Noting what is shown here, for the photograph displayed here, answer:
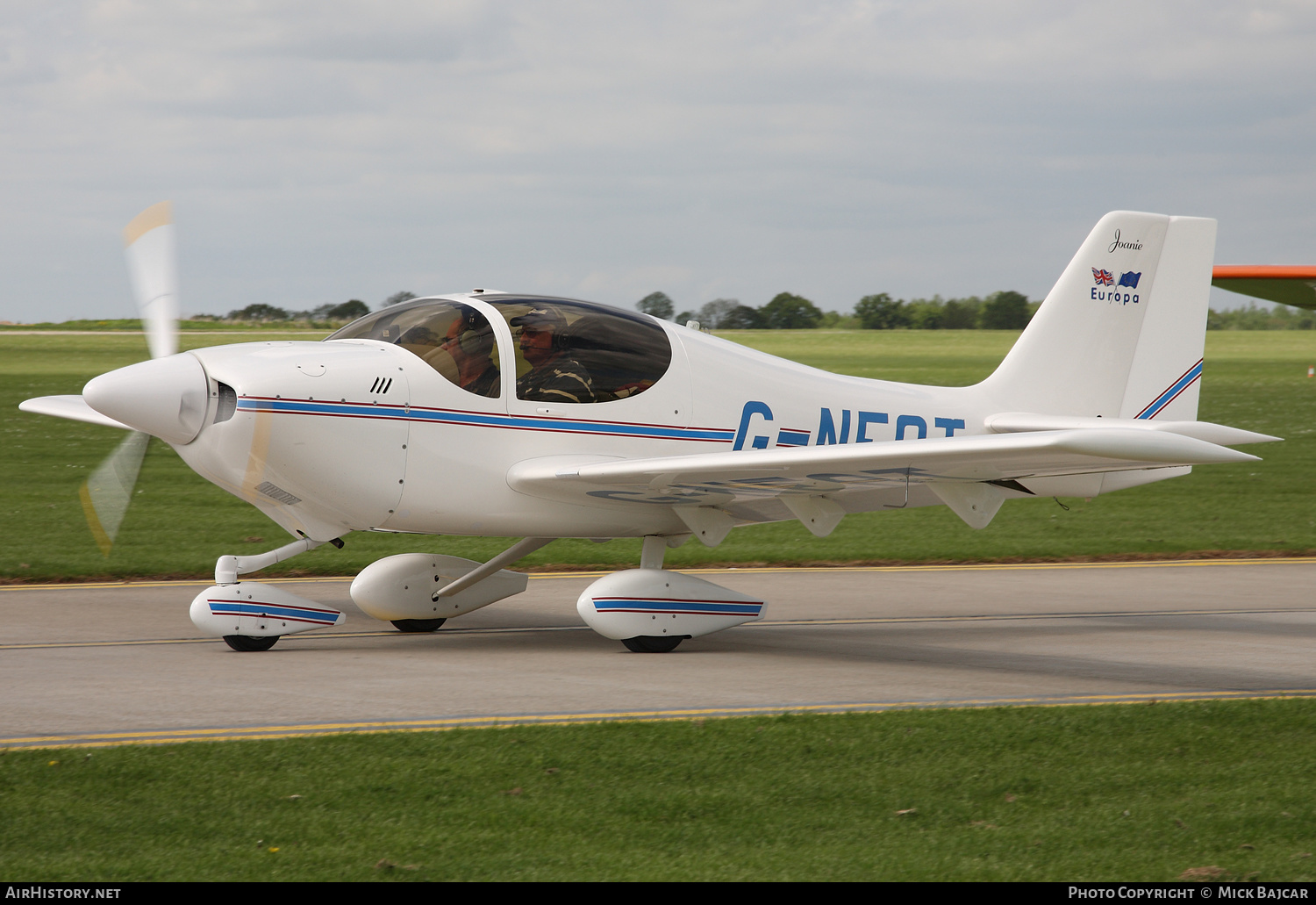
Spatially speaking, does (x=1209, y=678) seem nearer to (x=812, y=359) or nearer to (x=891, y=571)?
(x=891, y=571)

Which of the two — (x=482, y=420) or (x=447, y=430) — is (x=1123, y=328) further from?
(x=447, y=430)

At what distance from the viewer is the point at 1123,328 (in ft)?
41.5

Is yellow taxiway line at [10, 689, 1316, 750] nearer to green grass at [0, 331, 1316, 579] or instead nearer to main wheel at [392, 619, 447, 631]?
main wheel at [392, 619, 447, 631]

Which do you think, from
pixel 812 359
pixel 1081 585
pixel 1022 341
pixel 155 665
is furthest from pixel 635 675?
pixel 812 359

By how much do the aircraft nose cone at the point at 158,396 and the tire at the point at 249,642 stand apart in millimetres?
1460

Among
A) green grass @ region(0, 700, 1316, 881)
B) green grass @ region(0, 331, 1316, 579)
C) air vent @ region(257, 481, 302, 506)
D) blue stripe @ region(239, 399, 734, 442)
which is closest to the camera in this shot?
green grass @ region(0, 700, 1316, 881)

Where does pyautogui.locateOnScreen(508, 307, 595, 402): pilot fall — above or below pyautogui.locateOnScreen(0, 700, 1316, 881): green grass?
above

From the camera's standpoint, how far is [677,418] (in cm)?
1052

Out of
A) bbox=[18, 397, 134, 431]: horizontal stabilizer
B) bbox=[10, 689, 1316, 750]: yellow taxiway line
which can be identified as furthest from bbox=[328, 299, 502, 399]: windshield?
bbox=[18, 397, 134, 431]: horizontal stabilizer

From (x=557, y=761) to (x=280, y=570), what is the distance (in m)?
8.40

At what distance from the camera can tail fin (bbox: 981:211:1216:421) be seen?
12.6 m

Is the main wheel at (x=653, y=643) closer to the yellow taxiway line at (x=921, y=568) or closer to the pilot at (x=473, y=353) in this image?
the pilot at (x=473, y=353)

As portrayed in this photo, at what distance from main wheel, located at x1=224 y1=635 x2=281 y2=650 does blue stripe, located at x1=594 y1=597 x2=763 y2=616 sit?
7.61 ft

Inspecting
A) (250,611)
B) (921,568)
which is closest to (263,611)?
(250,611)
